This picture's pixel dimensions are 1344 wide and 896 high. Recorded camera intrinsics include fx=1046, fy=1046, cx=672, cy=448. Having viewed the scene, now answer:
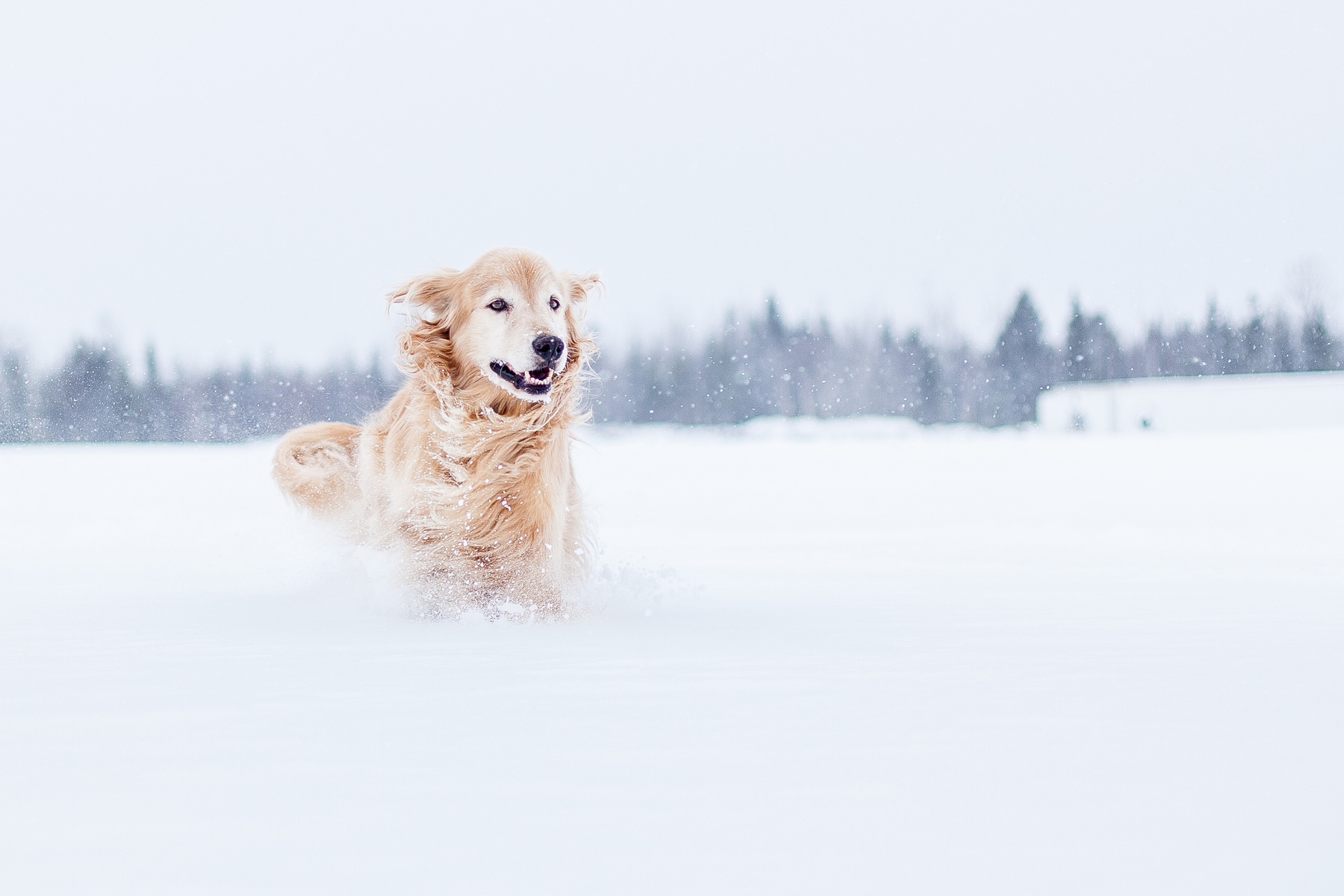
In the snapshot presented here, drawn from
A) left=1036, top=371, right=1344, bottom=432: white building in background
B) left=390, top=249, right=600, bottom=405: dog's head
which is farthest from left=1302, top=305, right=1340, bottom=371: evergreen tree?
left=390, top=249, right=600, bottom=405: dog's head

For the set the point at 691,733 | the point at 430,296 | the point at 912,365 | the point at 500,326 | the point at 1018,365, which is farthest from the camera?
the point at 912,365

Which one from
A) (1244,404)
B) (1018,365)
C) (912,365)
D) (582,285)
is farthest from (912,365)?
(582,285)

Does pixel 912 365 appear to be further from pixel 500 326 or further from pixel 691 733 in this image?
pixel 691 733

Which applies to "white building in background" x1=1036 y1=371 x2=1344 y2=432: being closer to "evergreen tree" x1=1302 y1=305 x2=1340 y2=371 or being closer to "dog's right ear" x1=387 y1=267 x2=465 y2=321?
"evergreen tree" x1=1302 y1=305 x2=1340 y2=371

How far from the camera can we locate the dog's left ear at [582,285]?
5.11m

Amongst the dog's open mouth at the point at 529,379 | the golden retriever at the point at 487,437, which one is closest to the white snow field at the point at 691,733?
the golden retriever at the point at 487,437

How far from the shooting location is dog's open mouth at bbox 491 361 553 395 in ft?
14.1

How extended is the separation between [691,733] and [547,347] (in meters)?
2.36

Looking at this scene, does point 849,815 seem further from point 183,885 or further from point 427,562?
point 427,562

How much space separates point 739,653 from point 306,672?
4.08ft

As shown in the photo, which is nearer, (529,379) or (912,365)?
(529,379)

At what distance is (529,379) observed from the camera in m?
4.31

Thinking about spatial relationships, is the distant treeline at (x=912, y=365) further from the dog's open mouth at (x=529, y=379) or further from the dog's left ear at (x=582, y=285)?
the dog's open mouth at (x=529, y=379)

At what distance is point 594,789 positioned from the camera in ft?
5.97
